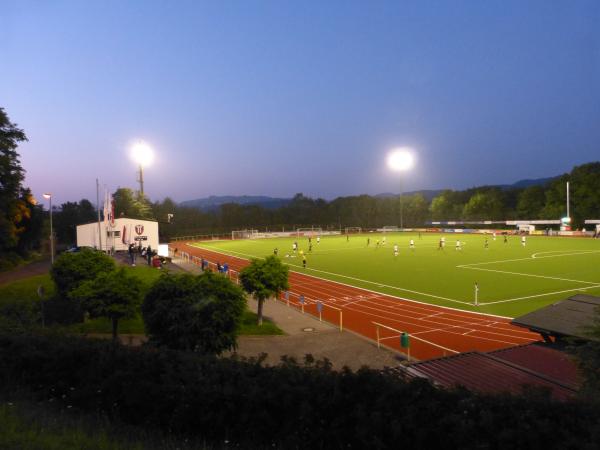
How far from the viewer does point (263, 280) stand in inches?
831

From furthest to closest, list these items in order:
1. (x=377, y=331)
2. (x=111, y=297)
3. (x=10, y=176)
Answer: (x=10, y=176) < (x=377, y=331) < (x=111, y=297)

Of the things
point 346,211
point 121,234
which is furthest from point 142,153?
point 346,211

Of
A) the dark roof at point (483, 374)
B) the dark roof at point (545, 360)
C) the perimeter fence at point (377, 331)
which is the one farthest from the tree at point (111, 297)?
the dark roof at point (545, 360)

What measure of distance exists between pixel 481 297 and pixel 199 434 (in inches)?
946

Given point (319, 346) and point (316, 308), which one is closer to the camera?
point (319, 346)

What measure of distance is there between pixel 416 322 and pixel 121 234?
136 feet

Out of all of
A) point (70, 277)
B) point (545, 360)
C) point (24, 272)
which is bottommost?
point (24, 272)

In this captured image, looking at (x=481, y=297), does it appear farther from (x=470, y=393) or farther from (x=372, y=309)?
(x=470, y=393)

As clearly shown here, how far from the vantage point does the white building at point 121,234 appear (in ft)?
167

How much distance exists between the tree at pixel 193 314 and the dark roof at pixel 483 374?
21.8ft

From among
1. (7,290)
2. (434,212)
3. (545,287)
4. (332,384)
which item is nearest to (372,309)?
(545,287)

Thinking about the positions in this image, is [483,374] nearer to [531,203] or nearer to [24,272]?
[24,272]

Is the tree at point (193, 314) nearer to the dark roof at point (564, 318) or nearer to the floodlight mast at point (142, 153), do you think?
the dark roof at point (564, 318)

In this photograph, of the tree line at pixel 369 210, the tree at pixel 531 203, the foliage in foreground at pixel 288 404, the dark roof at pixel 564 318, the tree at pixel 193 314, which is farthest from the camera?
the tree at pixel 531 203
